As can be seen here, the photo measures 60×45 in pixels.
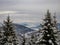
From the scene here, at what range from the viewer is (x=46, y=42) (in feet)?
30.9

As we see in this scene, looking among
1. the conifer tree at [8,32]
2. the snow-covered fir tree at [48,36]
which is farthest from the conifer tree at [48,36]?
the conifer tree at [8,32]

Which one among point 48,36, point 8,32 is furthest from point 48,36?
point 8,32

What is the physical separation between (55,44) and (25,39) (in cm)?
530

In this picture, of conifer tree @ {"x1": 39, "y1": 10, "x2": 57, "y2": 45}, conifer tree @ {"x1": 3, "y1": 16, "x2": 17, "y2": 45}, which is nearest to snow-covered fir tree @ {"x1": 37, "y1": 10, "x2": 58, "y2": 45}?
conifer tree @ {"x1": 39, "y1": 10, "x2": 57, "y2": 45}

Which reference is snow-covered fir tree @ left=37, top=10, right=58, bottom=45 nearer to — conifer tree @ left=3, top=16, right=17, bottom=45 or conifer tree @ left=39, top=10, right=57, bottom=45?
conifer tree @ left=39, top=10, right=57, bottom=45

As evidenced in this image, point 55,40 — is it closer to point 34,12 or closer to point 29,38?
point 29,38

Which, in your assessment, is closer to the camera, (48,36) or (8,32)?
(48,36)

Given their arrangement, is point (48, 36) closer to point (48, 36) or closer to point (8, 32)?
point (48, 36)

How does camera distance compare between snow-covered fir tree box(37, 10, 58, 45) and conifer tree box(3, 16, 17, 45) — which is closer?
snow-covered fir tree box(37, 10, 58, 45)

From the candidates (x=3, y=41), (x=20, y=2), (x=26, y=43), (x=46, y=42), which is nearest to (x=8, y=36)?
(x=3, y=41)

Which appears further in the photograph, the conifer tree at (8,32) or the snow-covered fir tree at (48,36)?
the conifer tree at (8,32)

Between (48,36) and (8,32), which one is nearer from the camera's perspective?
(48,36)

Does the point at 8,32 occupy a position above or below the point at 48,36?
below

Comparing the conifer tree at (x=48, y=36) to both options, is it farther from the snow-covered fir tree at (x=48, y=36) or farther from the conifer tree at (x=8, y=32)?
the conifer tree at (x=8, y=32)
